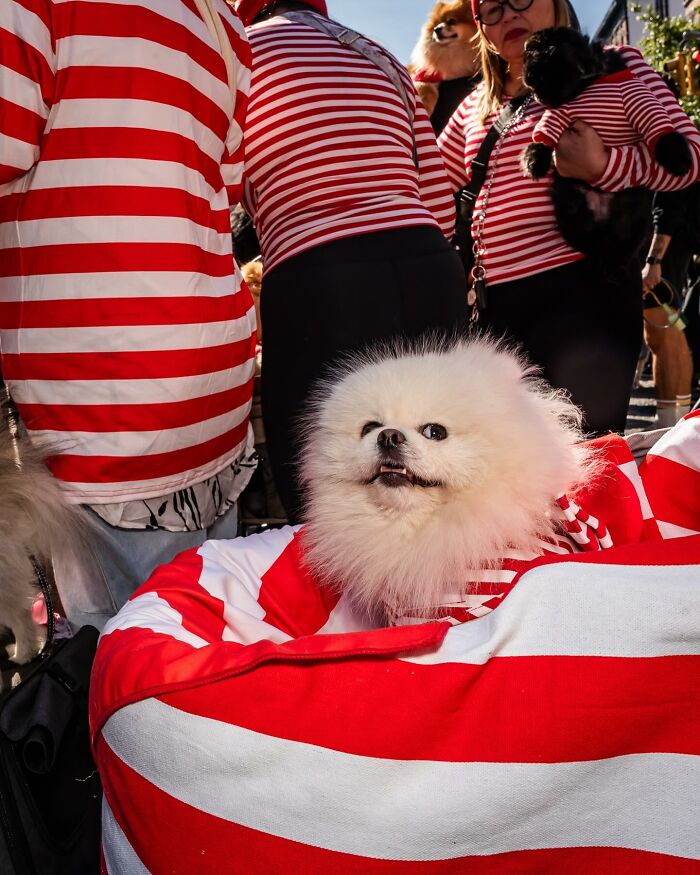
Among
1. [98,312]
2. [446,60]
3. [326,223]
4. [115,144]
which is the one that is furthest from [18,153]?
[446,60]

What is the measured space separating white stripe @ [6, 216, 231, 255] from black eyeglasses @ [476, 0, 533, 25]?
131cm

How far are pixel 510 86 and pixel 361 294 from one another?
1.07 meters

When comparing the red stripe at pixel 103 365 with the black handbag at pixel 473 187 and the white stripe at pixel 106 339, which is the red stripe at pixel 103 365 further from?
the black handbag at pixel 473 187

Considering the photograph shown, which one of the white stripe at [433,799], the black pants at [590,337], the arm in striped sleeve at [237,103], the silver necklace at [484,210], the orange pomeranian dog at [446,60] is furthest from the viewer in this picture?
the orange pomeranian dog at [446,60]

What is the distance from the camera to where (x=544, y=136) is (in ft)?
6.14

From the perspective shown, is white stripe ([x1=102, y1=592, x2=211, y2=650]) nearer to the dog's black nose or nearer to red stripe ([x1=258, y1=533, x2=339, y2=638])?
red stripe ([x1=258, y1=533, x2=339, y2=638])

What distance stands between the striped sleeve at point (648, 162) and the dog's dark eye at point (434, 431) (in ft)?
3.65

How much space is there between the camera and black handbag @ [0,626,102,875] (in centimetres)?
90

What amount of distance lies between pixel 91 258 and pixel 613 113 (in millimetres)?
1440

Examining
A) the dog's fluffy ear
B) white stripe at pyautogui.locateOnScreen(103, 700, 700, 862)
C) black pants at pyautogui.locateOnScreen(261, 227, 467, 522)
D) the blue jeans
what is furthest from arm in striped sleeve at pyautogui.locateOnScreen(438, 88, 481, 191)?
white stripe at pyautogui.locateOnScreen(103, 700, 700, 862)

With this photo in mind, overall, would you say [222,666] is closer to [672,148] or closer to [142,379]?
[142,379]

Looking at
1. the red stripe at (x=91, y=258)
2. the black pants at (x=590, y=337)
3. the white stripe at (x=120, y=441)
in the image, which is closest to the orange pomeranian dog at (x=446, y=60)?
the black pants at (x=590, y=337)

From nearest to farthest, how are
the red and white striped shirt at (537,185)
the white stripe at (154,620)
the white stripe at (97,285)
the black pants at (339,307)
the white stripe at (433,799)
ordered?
the white stripe at (433,799) → the white stripe at (154,620) → the white stripe at (97,285) → the black pants at (339,307) → the red and white striped shirt at (537,185)

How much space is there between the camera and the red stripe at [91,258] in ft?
3.55
